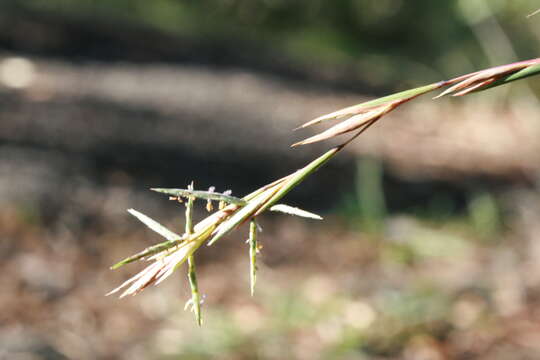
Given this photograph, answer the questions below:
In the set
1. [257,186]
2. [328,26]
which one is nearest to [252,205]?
[257,186]

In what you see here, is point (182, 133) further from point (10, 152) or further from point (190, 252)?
point (190, 252)

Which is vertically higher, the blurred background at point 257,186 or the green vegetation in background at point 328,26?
the green vegetation in background at point 328,26

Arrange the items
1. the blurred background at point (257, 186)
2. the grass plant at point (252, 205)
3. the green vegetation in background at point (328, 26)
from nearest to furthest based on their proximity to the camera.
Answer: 1. the grass plant at point (252, 205)
2. the blurred background at point (257, 186)
3. the green vegetation in background at point (328, 26)

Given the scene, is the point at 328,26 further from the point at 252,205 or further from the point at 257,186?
the point at 252,205

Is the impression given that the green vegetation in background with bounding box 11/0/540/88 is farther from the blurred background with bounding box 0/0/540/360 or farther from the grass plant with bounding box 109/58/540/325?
the grass plant with bounding box 109/58/540/325

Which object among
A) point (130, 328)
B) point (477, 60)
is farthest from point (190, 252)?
point (477, 60)

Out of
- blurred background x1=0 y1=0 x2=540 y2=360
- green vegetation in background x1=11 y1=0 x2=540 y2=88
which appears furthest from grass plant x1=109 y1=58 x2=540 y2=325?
green vegetation in background x1=11 y1=0 x2=540 y2=88

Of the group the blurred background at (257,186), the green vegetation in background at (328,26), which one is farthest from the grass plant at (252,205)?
the green vegetation in background at (328,26)

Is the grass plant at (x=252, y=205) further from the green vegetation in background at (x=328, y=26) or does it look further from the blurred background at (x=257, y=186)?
the green vegetation in background at (x=328, y=26)
